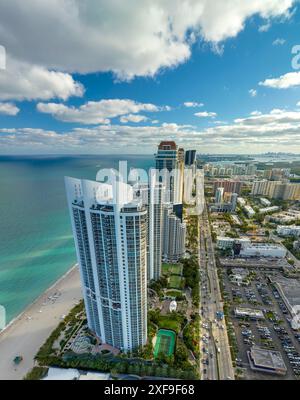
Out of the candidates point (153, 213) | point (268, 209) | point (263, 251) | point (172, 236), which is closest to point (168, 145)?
point (153, 213)

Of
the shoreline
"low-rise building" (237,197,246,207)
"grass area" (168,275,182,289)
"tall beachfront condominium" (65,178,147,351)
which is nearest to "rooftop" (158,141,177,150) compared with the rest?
"grass area" (168,275,182,289)

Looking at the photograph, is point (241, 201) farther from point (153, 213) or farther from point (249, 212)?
point (153, 213)

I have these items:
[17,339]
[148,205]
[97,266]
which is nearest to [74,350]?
[17,339]

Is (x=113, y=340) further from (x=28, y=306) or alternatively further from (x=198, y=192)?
(x=198, y=192)

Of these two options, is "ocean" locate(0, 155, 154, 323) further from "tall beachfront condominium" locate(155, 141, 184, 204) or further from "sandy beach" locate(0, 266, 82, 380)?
"tall beachfront condominium" locate(155, 141, 184, 204)

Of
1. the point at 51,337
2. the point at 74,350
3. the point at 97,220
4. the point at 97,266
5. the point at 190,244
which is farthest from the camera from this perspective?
the point at 190,244

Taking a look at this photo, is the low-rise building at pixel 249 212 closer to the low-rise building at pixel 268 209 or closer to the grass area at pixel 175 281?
the low-rise building at pixel 268 209

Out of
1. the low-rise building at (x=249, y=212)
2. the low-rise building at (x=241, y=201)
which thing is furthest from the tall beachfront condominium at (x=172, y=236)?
the low-rise building at (x=241, y=201)
